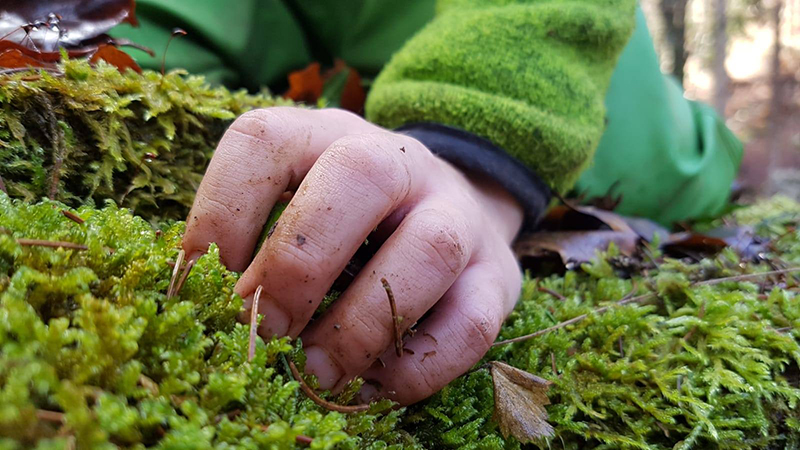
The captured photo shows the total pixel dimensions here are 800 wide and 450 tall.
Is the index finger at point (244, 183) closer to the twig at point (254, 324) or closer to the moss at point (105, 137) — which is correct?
the twig at point (254, 324)

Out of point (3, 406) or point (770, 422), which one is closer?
point (3, 406)

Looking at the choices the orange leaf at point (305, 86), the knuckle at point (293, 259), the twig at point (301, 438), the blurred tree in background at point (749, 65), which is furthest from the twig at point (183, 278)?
the blurred tree in background at point (749, 65)

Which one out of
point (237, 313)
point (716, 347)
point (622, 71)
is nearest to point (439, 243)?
point (237, 313)

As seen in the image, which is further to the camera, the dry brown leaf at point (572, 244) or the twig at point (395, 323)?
the dry brown leaf at point (572, 244)

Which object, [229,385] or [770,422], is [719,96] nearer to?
[770,422]

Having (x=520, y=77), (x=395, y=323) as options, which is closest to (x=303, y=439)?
(x=395, y=323)

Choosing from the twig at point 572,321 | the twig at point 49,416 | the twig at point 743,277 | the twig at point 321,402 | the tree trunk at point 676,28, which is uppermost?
the tree trunk at point 676,28

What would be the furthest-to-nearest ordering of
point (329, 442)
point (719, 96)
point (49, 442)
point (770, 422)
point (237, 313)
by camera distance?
point (719, 96) < point (770, 422) < point (237, 313) < point (329, 442) < point (49, 442)
